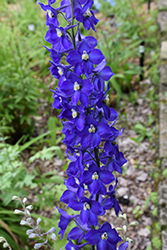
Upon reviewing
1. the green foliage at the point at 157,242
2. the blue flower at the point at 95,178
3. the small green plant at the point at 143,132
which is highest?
the blue flower at the point at 95,178

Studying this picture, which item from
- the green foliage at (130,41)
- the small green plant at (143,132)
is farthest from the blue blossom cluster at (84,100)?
the green foliage at (130,41)

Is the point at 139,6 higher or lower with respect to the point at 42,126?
higher

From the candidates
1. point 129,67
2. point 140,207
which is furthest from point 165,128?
point 129,67

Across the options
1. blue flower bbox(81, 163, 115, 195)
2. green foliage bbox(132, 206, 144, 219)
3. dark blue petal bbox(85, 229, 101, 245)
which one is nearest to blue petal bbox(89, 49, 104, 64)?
blue flower bbox(81, 163, 115, 195)

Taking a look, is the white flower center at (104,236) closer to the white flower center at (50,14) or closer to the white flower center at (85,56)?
the white flower center at (85,56)

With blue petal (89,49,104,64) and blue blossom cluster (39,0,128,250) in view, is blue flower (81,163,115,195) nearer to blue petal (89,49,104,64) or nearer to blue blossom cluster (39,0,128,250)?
blue blossom cluster (39,0,128,250)

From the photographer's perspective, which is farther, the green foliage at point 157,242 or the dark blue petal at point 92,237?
the green foliage at point 157,242

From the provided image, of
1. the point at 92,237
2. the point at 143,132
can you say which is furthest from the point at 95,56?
the point at 143,132

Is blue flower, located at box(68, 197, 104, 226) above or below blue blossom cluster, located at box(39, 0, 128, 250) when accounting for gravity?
below

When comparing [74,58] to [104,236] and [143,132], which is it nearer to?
[104,236]

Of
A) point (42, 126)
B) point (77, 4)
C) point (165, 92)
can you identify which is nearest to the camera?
point (77, 4)

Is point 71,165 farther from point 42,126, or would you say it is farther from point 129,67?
point 129,67
